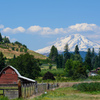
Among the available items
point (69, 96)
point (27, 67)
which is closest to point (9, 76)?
point (27, 67)

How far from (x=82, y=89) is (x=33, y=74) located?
65.4 metres

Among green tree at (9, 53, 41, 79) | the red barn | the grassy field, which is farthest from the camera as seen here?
green tree at (9, 53, 41, 79)

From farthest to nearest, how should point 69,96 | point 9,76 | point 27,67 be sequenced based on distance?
point 27,67 → point 9,76 → point 69,96

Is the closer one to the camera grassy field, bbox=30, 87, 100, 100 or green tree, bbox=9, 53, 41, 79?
grassy field, bbox=30, 87, 100, 100

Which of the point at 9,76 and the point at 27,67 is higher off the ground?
the point at 27,67

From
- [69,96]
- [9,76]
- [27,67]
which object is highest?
[27,67]

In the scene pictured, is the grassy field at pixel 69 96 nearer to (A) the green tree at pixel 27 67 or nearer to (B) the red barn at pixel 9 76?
(B) the red barn at pixel 9 76

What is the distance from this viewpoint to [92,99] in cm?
2533

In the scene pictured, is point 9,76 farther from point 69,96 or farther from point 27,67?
point 69,96

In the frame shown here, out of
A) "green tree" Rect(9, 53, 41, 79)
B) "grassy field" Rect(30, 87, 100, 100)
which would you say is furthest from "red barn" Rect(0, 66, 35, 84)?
"grassy field" Rect(30, 87, 100, 100)

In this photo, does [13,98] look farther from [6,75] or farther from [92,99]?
[6,75]

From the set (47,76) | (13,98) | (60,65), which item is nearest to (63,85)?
(13,98)

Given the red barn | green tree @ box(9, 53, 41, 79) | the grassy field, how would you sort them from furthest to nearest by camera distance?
green tree @ box(9, 53, 41, 79), the red barn, the grassy field

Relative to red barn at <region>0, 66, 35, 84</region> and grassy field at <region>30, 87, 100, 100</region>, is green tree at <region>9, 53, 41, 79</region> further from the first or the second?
grassy field at <region>30, 87, 100, 100</region>
